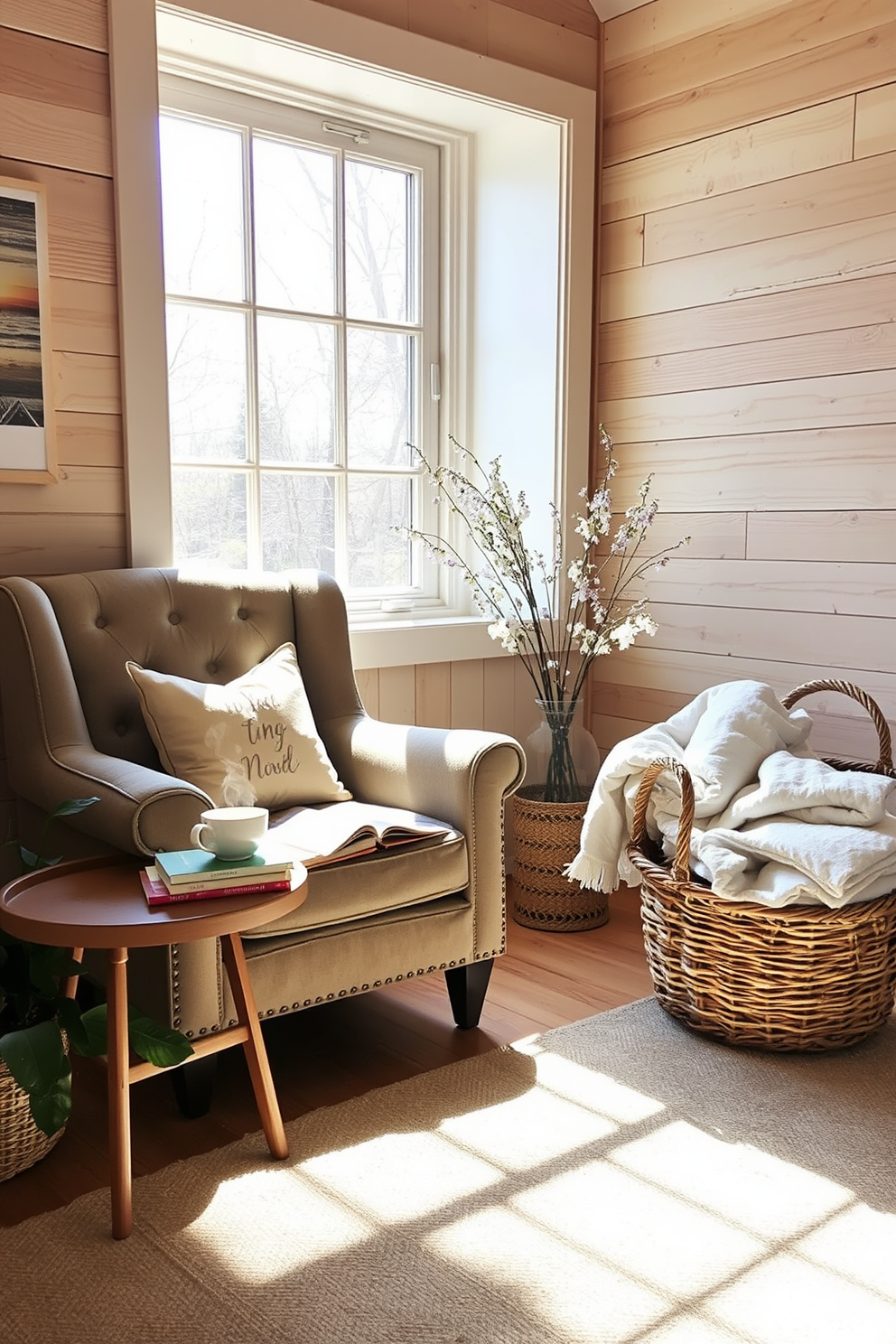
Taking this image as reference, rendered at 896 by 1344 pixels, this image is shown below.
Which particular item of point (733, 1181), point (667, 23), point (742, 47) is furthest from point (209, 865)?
point (667, 23)

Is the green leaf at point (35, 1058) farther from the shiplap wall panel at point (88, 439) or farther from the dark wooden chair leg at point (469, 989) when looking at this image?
the shiplap wall panel at point (88, 439)

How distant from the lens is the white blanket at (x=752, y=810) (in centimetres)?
217

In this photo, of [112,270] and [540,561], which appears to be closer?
[112,270]

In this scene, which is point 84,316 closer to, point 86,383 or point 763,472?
point 86,383

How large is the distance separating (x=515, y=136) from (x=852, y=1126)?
2654 mm

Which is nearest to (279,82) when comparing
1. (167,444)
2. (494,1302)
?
(167,444)

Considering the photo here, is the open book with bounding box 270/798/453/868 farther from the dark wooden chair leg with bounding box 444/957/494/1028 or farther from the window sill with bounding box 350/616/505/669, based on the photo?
the window sill with bounding box 350/616/505/669

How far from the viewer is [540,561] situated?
9.81ft

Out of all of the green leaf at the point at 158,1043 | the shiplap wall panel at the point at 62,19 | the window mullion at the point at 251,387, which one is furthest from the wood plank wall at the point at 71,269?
the green leaf at the point at 158,1043

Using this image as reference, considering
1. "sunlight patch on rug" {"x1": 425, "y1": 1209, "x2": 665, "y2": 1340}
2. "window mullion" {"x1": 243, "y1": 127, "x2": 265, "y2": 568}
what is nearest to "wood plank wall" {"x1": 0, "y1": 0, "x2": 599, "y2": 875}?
"window mullion" {"x1": 243, "y1": 127, "x2": 265, "y2": 568}

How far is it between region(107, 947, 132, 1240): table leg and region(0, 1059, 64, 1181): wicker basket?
165 millimetres

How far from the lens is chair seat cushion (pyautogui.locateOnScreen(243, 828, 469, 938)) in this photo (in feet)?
6.80

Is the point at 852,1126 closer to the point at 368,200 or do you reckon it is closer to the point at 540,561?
the point at 540,561

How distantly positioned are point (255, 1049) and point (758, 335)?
2.08 metres
